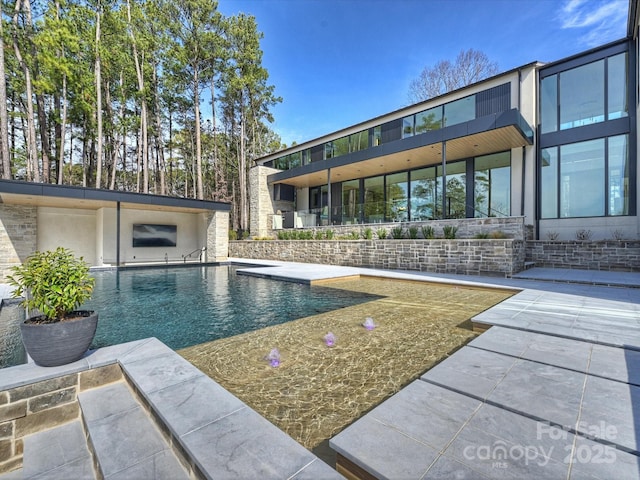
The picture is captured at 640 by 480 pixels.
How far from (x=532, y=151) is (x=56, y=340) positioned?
1371 cm

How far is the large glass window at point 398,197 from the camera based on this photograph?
488 inches

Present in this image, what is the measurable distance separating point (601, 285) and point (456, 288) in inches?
122

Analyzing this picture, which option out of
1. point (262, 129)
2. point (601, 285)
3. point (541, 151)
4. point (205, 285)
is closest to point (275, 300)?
point (205, 285)

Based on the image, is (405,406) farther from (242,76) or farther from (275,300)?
(242,76)

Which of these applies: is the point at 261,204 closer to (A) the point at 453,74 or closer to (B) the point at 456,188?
(B) the point at 456,188

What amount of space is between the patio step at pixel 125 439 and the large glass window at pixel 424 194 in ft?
37.0

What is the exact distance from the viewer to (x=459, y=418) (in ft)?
5.59

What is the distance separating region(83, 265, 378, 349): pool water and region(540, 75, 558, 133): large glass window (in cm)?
1017

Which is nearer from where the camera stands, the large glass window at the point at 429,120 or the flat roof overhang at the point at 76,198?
the flat roof overhang at the point at 76,198

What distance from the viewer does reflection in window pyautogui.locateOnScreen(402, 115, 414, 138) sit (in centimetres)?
1324

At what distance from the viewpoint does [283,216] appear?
17141mm

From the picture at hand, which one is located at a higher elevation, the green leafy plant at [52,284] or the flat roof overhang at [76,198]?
the flat roof overhang at [76,198]

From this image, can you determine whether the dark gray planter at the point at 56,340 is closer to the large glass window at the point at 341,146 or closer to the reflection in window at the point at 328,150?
the large glass window at the point at 341,146

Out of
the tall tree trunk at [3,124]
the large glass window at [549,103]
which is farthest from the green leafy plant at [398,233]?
the tall tree trunk at [3,124]
